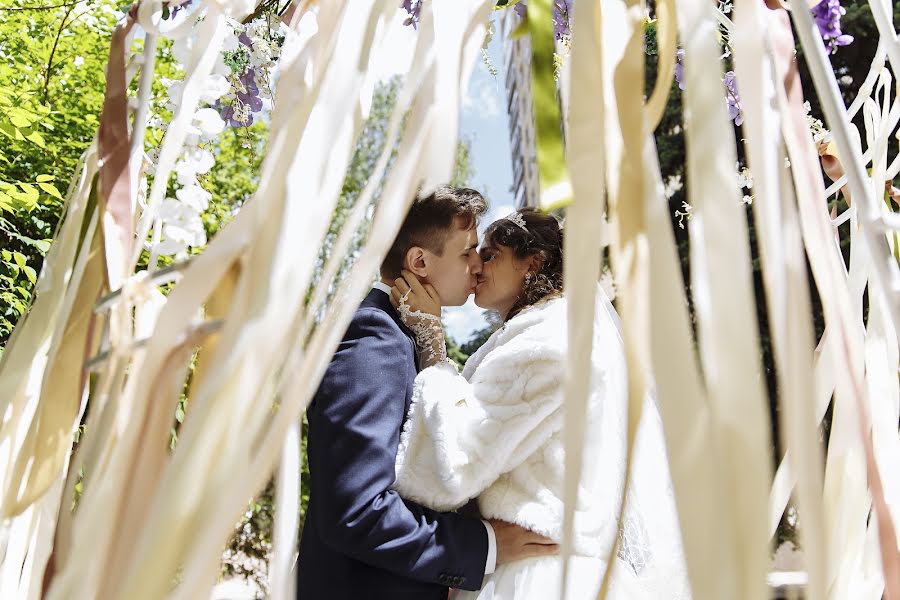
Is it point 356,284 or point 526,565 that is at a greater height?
point 356,284

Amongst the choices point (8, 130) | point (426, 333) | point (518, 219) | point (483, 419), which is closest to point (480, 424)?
point (483, 419)

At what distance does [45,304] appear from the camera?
509 millimetres

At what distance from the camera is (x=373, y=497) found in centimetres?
125

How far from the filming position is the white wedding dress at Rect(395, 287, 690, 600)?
128cm

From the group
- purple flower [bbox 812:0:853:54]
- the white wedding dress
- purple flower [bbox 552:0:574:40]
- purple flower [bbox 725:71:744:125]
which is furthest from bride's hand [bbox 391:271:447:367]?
purple flower [bbox 812:0:853:54]

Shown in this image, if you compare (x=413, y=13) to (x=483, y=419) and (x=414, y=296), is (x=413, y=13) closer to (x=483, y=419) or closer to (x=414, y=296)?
(x=414, y=296)

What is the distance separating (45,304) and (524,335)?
95 centimetres

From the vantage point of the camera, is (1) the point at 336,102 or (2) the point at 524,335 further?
(2) the point at 524,335

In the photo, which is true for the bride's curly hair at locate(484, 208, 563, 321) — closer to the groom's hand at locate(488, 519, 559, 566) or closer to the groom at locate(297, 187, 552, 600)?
the groom at locate(297, 187, 552, 600)

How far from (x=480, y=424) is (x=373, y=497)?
19 centimetres

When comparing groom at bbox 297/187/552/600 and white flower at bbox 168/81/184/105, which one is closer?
white flower at bbox 168/81/184/105

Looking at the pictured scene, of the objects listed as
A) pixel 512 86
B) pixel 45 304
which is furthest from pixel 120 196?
pixel 512 86

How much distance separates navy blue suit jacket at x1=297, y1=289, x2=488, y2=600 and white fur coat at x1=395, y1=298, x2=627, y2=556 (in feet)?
0.15

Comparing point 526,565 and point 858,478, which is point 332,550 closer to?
point 526,565
